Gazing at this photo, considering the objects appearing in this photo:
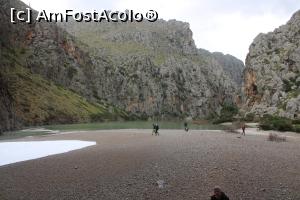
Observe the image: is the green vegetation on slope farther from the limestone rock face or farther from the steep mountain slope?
the limestone rock face

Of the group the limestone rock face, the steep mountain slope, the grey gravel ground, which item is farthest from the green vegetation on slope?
the grey gravel ground

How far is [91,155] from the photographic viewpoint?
32.5m

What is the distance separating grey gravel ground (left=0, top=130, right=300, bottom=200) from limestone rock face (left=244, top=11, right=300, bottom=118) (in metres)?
74.5

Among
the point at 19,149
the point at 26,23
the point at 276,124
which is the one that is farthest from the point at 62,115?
the point at 19,149

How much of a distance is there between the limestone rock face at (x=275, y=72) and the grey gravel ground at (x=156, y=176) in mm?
74539

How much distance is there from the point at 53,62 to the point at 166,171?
6966 inches

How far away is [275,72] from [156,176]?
359ft

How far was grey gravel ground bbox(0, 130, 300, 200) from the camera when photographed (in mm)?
18922

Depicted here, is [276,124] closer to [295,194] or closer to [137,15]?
[295,194]

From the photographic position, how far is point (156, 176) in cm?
2255

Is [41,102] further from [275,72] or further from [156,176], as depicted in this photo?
[156,176]

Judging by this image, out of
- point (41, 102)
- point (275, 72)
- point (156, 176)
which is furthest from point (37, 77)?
point (156, 176)

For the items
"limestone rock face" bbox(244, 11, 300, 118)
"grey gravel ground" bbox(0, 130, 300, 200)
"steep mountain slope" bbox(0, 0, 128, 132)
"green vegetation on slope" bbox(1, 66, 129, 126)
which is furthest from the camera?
"steep mountain slope" bbox(0, 0, 128, 132)

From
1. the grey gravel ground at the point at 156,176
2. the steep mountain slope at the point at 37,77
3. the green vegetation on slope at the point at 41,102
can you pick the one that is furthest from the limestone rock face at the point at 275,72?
the grey gravel ground at the point at 156,176
